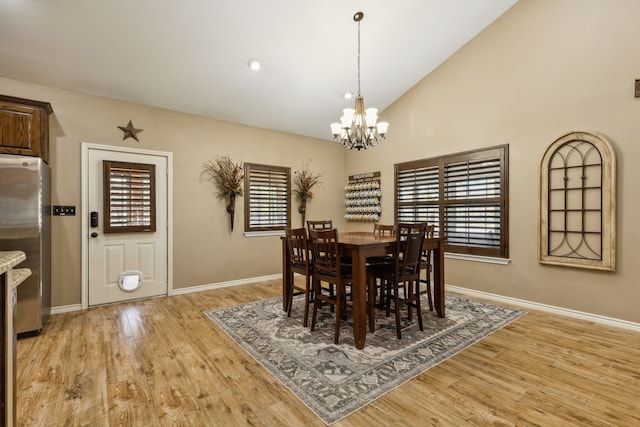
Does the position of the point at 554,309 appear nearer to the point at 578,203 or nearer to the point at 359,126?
the point at 578,203

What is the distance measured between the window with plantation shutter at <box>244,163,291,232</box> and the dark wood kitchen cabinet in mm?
2533

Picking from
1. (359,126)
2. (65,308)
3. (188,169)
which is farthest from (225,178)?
(65,308)

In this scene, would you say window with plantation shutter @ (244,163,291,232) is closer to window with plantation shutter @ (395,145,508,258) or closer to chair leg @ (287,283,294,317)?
chair leg @ (287,283,294,317)

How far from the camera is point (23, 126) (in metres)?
3.11

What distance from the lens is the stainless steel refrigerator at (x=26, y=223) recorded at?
2912mm

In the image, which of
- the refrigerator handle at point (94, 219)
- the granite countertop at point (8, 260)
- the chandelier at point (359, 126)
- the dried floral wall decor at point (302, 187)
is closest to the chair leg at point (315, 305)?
the chandelier at point (359, 126)

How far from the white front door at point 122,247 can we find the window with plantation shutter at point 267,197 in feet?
4.15

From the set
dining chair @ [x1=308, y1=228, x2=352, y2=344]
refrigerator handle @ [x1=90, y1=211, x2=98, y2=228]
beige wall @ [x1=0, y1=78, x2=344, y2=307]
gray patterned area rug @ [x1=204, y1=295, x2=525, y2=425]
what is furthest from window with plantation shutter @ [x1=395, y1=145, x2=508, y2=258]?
refrigerator handle @ [x1=90, y1=211, x2=98, y2=228]

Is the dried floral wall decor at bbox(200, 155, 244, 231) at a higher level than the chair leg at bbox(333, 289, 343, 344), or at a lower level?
higher

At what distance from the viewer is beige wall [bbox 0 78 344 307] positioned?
367 cm

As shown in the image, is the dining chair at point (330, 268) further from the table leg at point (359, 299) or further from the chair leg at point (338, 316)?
the table leg at point (359, 299)

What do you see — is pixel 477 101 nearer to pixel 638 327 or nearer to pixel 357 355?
pixel 638 327

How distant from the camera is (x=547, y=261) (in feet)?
11.9

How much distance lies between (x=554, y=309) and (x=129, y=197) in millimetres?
5443
